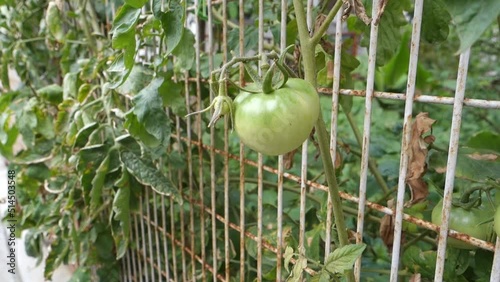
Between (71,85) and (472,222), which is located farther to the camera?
(71,85)

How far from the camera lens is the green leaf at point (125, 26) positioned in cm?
70

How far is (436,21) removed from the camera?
710 mm

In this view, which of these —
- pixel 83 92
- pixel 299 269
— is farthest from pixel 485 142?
pixel 83 92

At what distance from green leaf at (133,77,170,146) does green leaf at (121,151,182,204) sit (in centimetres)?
16

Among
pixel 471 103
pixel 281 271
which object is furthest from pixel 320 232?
pixel 471 103

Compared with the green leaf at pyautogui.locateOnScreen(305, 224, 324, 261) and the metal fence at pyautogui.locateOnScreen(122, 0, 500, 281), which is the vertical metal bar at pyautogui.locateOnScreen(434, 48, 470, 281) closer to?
the metal fence at pyautogui.locateOnScreen(122, 0, 500, 281)

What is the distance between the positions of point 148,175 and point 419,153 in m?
0.66

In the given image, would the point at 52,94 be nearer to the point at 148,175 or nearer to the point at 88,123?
the point at 88,123

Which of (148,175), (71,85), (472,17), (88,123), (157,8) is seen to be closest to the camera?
(472,17)

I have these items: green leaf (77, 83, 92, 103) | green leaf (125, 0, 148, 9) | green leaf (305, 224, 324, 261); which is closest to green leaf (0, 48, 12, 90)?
green leaf (77, 83, 92, 103)

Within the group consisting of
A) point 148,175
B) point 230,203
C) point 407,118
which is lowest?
point 230,203

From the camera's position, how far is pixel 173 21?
0.70 m

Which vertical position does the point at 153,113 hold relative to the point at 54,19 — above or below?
below

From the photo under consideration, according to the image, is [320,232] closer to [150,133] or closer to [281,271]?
[281,271]
